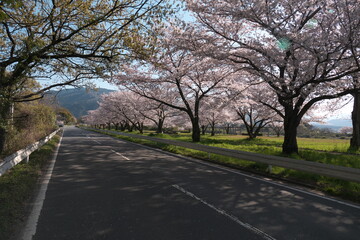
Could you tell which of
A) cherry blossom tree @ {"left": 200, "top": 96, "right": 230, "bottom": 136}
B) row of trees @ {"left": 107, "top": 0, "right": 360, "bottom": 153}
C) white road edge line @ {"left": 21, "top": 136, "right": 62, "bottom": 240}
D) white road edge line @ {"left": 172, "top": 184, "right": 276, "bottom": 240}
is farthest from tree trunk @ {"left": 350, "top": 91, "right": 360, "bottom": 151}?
white road edge line @ {"left": 21, "top": 136, "right": 62, "bottom": 240}

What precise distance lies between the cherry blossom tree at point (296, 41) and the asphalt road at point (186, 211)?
5.66m

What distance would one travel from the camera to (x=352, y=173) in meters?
5.53

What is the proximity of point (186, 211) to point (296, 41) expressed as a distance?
815 centimetres

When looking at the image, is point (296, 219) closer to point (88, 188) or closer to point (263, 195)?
point (263, 195)

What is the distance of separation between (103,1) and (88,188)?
246 inches

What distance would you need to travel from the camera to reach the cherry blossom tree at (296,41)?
28.2 ft

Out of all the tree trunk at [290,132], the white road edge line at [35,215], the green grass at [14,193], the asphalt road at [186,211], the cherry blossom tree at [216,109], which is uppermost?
the cherry blossom tree at [216,109]

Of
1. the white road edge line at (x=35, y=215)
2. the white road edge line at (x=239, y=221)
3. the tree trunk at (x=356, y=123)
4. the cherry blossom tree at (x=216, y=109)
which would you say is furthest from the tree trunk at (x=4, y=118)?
the tree trunk at (x=356, y=123)

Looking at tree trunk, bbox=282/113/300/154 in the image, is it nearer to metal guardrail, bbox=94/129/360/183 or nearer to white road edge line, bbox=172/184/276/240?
metal guardrail, bbox=94/129/360/183

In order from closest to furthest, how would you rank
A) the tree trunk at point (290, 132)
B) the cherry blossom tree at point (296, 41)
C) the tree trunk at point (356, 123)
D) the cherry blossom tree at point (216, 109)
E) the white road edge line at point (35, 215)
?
the white road edge line at point (35, 215) → the cherry blossom tree at point (296, 41) → the tree trunk at point (290, 132) → the tree trunk at point (356, 123) → the cherry blossom tree at point (216, 109)

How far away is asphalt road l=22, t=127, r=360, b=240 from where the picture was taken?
358 centimetres

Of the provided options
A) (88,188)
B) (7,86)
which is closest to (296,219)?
(88,188)

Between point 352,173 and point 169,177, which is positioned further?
point 169,177

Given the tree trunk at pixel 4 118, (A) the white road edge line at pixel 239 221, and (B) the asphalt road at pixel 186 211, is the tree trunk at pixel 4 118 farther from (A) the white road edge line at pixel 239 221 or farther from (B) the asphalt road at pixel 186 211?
(A) the white road edge line at pixel 239 221
